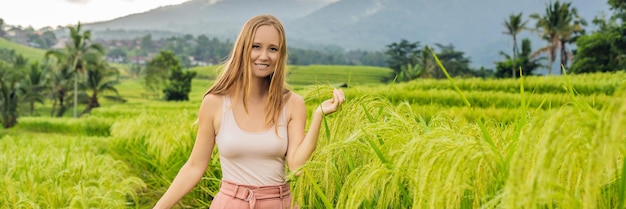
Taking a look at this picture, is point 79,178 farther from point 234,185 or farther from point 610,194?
point 610,194

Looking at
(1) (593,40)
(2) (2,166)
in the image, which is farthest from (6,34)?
(2) (2,166)

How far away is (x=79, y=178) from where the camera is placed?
6.39 meters

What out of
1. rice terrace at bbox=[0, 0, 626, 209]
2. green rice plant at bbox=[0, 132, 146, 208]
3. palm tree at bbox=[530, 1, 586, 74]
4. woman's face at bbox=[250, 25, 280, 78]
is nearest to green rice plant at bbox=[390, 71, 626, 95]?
rice terrace at bbox=[0, 0, 626, 209]

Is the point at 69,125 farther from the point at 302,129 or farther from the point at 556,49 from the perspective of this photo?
the point at 556,49

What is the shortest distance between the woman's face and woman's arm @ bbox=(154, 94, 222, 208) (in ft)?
0.77

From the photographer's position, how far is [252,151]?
7.98 feet

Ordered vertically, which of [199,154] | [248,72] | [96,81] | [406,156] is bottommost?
[96,81]

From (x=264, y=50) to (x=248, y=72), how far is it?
11cm

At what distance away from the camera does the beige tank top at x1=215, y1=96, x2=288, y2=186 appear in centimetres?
243

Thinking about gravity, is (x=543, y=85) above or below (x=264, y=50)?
below

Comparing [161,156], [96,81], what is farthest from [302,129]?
[96,81]

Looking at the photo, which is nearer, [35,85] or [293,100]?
[293,100]

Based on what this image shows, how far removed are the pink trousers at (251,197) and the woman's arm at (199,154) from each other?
0.19 meters

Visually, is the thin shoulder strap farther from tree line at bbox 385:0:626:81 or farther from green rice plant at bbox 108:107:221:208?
tree line at bbox 385:0:626:81
